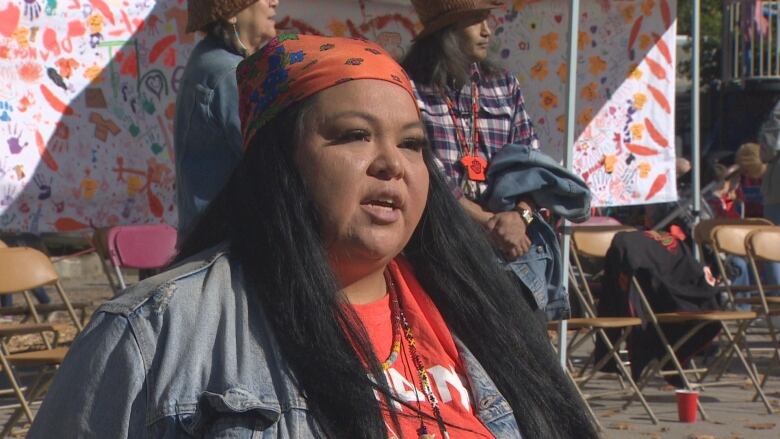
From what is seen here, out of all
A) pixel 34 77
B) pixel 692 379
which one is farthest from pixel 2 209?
pixel 692 379

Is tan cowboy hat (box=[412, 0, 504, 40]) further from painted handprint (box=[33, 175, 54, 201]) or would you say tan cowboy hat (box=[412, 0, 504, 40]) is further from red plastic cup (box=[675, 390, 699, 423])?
red plastic cup (box=[675, 390, 699, 423])

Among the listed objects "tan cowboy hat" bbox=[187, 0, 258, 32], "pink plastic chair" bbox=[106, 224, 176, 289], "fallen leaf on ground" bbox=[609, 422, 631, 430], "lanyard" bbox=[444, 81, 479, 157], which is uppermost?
"tan cowboy hat" bbox=[187, 0, 258, 32]

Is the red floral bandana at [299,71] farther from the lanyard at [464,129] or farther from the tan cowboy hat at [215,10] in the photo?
the lanyard at [464,129]

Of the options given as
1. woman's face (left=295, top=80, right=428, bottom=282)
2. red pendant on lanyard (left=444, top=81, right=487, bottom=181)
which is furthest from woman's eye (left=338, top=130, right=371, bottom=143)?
red pendant on lanyard (left=444, top=81, right=487, bottom=181)

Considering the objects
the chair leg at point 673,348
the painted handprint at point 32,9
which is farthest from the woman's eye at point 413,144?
the chair leg at point 673,348

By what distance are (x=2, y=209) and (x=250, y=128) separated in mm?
3790

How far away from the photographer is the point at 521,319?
216 centimetres

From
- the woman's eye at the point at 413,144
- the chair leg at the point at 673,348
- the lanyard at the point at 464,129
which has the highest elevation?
the woman's eye at the point at 413,144

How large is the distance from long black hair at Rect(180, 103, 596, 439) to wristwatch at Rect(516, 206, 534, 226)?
179 centimetres

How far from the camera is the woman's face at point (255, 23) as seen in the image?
391cm

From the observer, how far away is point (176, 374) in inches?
64.1

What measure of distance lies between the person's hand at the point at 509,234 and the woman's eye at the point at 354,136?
78.3 inches

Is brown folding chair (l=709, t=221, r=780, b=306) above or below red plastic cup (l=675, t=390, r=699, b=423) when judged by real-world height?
→ above

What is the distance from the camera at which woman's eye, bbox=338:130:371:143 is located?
190 cm
